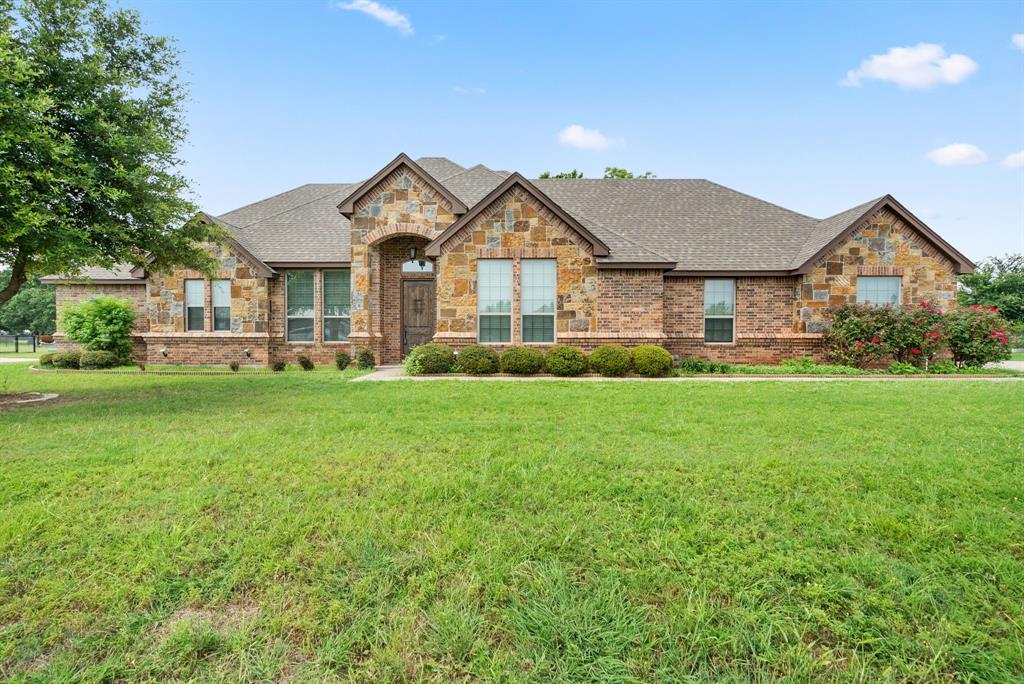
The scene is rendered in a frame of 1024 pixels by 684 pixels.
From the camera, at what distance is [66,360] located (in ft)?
48.5

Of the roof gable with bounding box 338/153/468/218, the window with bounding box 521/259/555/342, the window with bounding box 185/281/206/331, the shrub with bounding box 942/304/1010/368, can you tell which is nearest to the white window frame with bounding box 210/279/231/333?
the window with bounding box 185/281/206/331

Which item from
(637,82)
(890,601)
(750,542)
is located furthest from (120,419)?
(637,82)

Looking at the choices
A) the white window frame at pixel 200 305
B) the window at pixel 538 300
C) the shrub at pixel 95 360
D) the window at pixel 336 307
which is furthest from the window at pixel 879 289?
the shrub at pixel 95 360

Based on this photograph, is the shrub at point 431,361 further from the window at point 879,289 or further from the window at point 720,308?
the window at point 879,289

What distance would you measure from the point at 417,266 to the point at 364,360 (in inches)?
145

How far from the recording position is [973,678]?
215 cm

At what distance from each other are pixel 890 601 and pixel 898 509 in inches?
56.8

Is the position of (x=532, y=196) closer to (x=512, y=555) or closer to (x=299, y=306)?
(x=299, y=306)

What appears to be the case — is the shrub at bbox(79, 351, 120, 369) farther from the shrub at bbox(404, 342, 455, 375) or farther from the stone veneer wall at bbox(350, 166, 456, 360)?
the shrub at bbox(404, 342, 455, 375)

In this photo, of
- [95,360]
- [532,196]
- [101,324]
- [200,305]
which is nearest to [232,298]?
[200,305]

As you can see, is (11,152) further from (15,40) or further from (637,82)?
(637,82)

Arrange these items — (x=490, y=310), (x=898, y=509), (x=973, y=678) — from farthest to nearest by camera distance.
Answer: (x=490, y=310) < (x=898, y=509) < (x=973, y=678)

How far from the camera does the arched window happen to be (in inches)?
635

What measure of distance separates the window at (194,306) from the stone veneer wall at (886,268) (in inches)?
788
